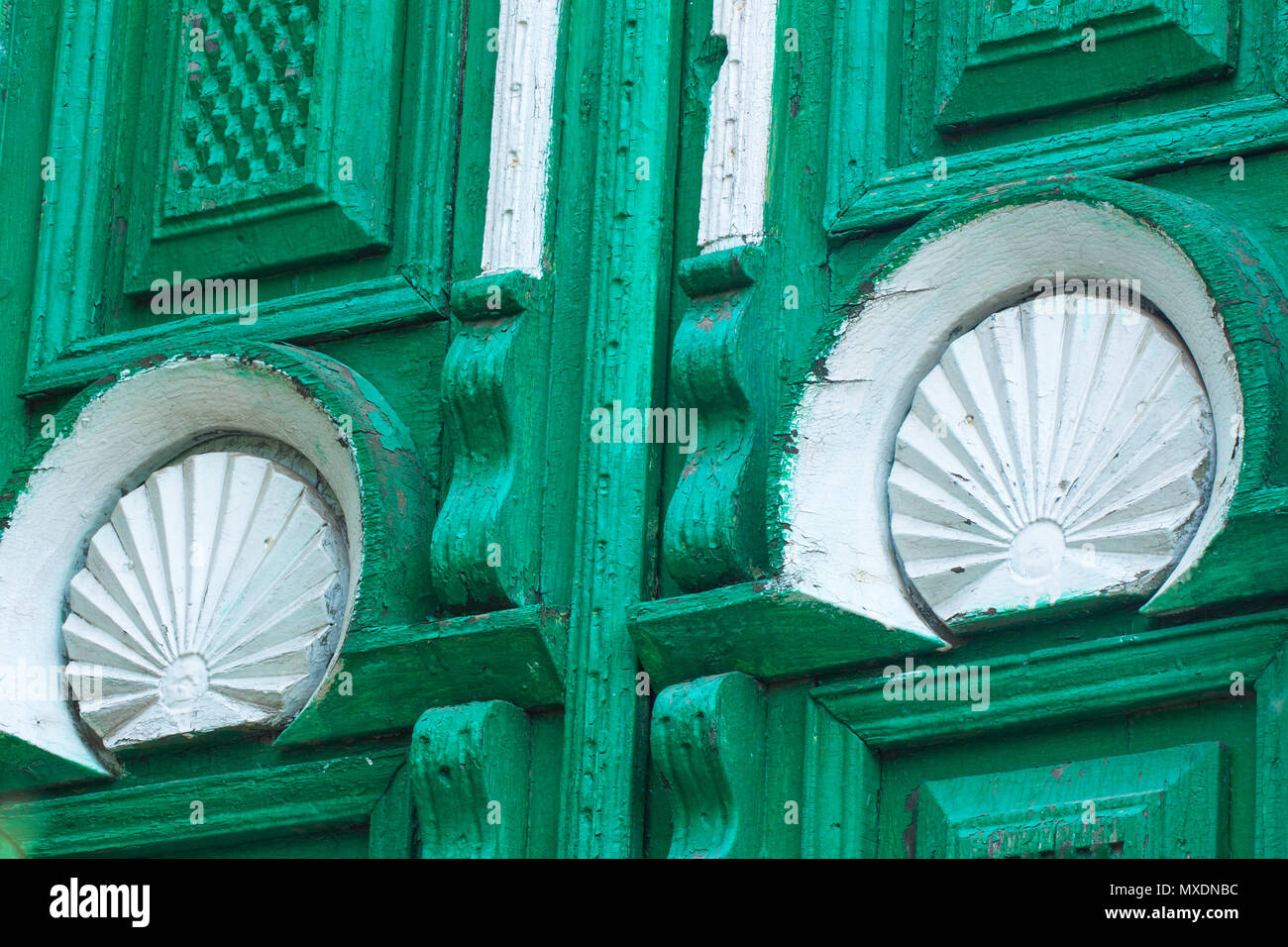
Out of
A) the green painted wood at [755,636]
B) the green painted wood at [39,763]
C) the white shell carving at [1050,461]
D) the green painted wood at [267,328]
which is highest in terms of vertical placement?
the green painted wood at [267,328]

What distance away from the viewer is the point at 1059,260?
11.9 ft

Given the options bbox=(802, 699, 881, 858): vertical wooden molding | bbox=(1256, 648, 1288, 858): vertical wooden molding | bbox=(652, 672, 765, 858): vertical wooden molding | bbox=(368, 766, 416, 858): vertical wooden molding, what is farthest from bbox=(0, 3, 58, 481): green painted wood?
bbox=(1256, 648, 1288, 858): vertical wooden molding

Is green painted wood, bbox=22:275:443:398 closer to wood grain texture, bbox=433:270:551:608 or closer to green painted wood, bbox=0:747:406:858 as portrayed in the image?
wood grain texture, bbox=433:270:551:608

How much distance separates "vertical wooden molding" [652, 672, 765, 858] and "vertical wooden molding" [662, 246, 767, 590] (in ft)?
0.53

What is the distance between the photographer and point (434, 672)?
380 cm

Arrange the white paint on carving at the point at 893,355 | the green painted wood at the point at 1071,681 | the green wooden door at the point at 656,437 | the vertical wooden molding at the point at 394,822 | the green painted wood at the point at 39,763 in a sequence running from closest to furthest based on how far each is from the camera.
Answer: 1. the green painted wood at the point at 1071,681
2. the green wooden door at the point at 656,437
3. the white paint on carving at the point at 893,355
4. the vertical wooden molding at the point at 394,822
5. the green painted wood at the point at 39,763

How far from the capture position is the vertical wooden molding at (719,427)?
3.65 meters

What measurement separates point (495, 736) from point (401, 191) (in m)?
0.93

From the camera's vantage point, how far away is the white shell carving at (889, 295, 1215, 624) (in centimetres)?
346

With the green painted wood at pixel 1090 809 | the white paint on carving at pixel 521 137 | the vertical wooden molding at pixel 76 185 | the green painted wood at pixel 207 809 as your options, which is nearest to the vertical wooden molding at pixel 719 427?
the white paint on carving at pixel 521 137

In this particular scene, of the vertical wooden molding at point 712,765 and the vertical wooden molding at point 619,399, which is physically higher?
the vertical wooden molding at point 619,399

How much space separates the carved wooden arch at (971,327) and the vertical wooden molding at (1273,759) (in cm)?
11

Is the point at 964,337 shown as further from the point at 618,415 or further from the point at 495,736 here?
the point at 495,736

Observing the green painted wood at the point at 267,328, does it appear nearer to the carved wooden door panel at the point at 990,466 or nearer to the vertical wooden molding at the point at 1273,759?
the carved wooden door panel at the point at 990,466
